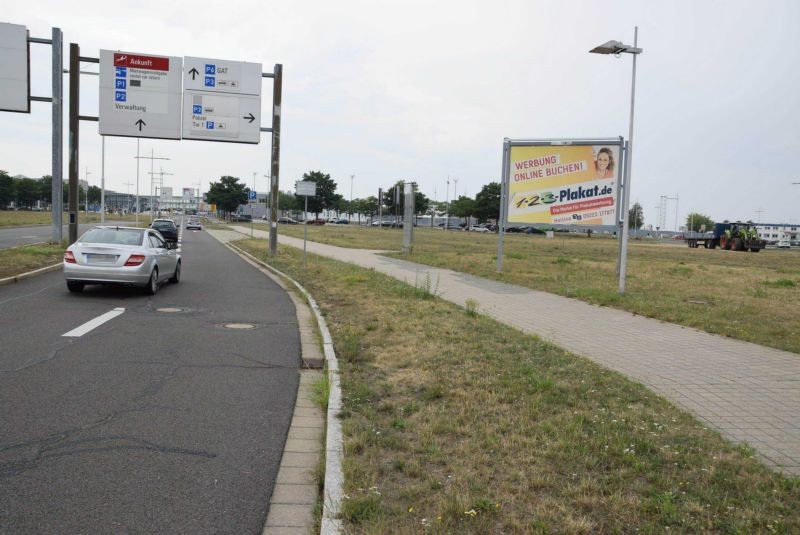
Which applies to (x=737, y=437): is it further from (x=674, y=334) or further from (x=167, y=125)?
(x=167, y=125)

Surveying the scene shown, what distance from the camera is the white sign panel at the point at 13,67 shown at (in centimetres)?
2177

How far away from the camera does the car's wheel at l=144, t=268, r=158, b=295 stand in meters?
13.6

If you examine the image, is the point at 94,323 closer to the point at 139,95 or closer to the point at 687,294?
the point at 687,294

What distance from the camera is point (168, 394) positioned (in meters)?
6.15

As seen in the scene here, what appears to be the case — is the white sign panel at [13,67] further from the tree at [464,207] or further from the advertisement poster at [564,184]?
the tree at [464,207]

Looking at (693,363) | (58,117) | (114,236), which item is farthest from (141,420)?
(58,117)

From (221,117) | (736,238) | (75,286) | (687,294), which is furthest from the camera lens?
(736,238)

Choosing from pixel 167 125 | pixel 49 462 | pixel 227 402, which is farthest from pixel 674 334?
pixel 167 125

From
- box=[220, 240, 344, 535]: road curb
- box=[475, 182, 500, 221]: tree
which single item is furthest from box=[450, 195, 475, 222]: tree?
box=[220, 240, 344, 535]: road curb

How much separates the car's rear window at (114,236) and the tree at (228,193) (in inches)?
4009

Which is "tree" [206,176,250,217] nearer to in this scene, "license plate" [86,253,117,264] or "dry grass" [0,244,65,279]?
"dry grass" [0,244,65,279]

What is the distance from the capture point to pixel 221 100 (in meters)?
24.3

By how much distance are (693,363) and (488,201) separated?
10249cm

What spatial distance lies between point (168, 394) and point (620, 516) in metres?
4.27
